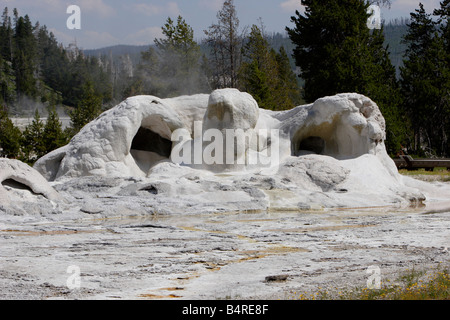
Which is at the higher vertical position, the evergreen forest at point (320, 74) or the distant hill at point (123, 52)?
the distant hill at point (123, 52)

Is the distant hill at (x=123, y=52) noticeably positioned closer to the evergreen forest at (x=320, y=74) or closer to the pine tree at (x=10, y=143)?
the evergreen forest at (x=320, y=74)

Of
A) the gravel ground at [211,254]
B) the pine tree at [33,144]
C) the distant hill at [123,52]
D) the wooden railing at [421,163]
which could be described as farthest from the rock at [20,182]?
the distant hill at [123,52]

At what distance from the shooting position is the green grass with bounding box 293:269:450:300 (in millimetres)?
4613

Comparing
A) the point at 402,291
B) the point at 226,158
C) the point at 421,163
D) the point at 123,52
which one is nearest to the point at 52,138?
the point at 226,158

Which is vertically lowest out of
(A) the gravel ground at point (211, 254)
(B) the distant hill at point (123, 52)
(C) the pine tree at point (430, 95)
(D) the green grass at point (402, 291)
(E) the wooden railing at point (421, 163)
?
(A) the gravel ground at point (211, 254)

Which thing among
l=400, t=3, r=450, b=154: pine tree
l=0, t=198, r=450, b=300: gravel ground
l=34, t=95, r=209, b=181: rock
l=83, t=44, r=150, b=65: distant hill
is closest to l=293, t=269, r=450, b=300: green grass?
l=0, t=198, r=450, b=300: gravel ground

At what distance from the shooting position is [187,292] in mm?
5285

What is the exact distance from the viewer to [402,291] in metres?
4.84

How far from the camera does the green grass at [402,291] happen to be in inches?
182

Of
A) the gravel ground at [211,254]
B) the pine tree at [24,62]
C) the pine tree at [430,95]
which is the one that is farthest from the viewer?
the pine tree at [24,62]

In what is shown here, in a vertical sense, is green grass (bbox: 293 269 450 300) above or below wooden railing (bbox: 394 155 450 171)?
below

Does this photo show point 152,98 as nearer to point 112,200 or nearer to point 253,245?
point 112,200

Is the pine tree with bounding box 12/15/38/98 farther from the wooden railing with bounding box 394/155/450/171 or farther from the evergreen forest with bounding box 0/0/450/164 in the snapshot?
the wooden railing with bounding box 394/155/450/171

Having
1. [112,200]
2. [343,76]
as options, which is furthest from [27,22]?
[112,200]
